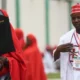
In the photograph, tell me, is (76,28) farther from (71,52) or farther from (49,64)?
(49,64)

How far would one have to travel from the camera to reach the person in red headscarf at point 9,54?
5621 mm

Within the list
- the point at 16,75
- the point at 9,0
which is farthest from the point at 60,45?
the point at 9,0

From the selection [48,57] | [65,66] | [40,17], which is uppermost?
[65,66]

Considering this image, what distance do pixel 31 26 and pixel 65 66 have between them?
673 inches

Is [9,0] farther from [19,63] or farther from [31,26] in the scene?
[19,63]

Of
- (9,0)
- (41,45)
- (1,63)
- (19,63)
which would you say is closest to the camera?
(1,63)

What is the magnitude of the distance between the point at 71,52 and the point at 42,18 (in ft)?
60.2

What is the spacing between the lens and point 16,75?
→ 5.74 m

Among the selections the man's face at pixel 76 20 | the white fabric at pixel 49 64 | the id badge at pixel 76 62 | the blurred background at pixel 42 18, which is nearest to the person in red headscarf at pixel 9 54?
the id badge at pixel 76 62

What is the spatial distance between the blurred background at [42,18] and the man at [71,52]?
49.0 ft

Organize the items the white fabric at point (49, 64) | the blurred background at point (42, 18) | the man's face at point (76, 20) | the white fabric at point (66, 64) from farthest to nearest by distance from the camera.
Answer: the white fabric at point (49, 64), the blurred background at point (42, 18), the white fabric at point (66, 64), the man's face at point (76, 20)

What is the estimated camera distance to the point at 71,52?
603 cm

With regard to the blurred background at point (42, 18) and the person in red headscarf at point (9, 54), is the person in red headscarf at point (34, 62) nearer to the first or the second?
the person in red headscarf at point (9, 54)

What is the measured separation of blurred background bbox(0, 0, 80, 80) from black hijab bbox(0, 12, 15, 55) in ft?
50.1
